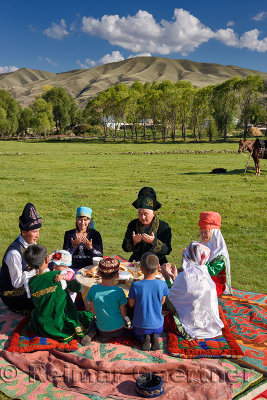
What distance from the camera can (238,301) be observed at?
7320 millimetres

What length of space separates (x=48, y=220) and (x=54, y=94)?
371 feet

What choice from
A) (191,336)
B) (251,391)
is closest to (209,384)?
(251,391)

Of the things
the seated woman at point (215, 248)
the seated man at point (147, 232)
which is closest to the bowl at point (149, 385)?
the seated woman at point (215, 248)

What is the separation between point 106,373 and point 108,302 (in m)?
1.02

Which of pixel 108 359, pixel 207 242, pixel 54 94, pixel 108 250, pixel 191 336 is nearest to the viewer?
pixel 108 359

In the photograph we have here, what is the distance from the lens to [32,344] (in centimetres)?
550

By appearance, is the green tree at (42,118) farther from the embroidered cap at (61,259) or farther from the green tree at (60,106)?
the embroidered cap at (61,259)

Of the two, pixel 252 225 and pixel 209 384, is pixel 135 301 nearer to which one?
pixel 209 384

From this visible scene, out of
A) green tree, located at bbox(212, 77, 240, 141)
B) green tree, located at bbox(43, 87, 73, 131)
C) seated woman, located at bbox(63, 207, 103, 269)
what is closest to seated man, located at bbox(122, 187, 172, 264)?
seated woman, located at bbox(63, 207, 103, 269)

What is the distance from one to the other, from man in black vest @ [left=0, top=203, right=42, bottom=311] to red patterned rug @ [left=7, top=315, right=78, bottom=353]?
2.64ft

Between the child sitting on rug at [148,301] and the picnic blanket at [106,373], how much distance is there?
25 cm

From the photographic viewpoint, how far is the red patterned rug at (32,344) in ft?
17.7

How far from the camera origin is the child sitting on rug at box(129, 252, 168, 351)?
17.6ft

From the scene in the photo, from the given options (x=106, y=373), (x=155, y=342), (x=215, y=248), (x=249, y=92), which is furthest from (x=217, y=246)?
(x=249, y=92)
